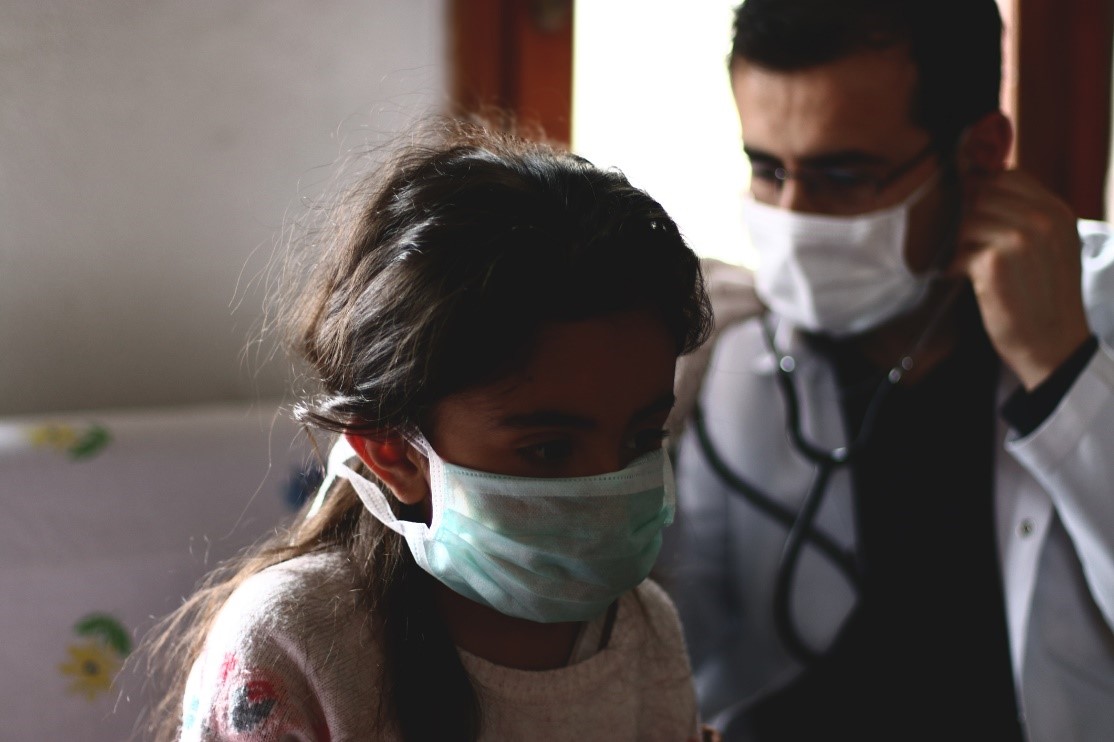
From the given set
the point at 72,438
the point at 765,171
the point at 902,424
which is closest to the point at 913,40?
the point at 765,171

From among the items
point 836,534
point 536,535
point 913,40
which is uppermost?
point 913,40

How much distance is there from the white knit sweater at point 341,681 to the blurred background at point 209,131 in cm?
69

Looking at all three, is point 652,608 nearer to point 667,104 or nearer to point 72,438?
point 72,438

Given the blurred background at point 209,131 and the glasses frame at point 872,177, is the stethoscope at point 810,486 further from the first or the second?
the blurred background at point 209,131

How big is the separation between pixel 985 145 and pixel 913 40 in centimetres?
19

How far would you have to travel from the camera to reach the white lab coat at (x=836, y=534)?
121cm

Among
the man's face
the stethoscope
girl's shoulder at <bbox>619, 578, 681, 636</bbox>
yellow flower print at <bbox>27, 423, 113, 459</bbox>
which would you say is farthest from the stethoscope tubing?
yellow flower print at <bbox>27, 423, 113, 459</bbox>

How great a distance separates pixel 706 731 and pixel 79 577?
0.81 m

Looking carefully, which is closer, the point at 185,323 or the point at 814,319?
the point at 814,319

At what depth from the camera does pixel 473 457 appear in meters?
0.84

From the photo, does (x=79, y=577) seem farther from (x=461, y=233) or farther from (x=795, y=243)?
(x=795, y=243)

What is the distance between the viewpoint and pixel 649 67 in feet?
7.46

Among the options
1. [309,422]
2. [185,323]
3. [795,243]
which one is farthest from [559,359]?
[185,323]

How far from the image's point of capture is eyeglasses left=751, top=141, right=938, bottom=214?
1331mm
